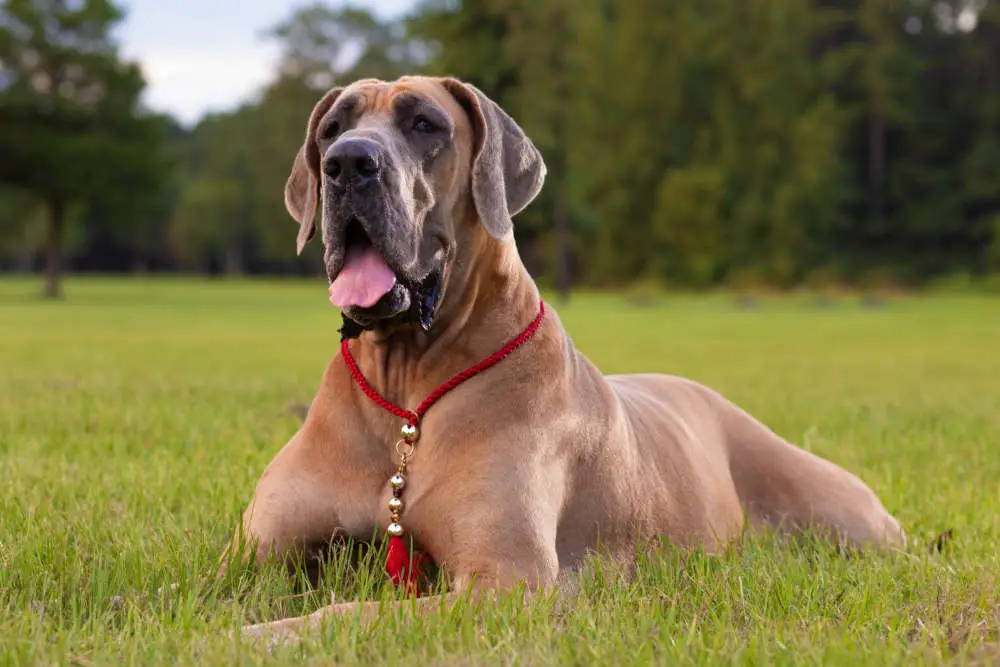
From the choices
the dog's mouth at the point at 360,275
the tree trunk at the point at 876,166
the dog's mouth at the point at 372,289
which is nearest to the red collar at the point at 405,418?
the dog's mouth at the point at 372,289

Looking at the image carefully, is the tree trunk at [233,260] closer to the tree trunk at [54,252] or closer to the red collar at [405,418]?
the tree trunk at [54,252]

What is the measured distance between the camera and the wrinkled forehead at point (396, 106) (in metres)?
3.35

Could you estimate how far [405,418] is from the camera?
10.9ft

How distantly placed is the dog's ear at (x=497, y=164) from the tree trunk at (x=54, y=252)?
3740 cm

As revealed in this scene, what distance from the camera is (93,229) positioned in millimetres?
83000

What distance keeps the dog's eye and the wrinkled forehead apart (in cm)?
2

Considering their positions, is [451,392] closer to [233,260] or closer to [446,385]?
[446,385]

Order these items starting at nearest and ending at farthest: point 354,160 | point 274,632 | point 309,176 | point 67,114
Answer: point 274,632
point 354,160
point 309,176
point 67,114

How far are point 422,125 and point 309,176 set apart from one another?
0.56m

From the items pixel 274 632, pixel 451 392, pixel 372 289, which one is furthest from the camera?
pixel 451 392

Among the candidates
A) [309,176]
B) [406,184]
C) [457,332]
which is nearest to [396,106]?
[406,184]

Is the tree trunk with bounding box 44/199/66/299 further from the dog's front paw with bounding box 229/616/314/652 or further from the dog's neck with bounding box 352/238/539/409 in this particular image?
the dog's front paw with bounding box 229/616/314/652

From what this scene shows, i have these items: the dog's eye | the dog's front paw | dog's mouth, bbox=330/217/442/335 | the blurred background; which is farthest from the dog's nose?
the blurred background

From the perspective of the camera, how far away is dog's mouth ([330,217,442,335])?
313 centimetres
